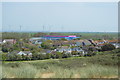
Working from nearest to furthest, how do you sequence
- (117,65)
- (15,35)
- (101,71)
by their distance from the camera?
(101,71), (117,65), (15,35)

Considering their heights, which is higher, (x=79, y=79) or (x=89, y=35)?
(x=89, y=35)

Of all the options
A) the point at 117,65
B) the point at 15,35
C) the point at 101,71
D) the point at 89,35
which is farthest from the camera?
the point at 15,35

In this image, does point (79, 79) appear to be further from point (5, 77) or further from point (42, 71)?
point (5, 77)

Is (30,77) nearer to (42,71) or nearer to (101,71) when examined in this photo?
(42,71)

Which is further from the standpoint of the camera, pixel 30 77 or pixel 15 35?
pixel 15 35

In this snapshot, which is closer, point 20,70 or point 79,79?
point 79,79

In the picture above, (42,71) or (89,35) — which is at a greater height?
(89,35)

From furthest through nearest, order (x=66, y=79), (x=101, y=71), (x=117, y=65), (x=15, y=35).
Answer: (x=15, y=35) < (x=117, y=65) < (x=101, y=71) < (x=66, y=79)

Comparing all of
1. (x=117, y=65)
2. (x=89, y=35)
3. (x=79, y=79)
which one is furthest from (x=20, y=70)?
(x=89, y=35)

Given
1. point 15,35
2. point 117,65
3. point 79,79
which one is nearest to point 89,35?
point 15,35
